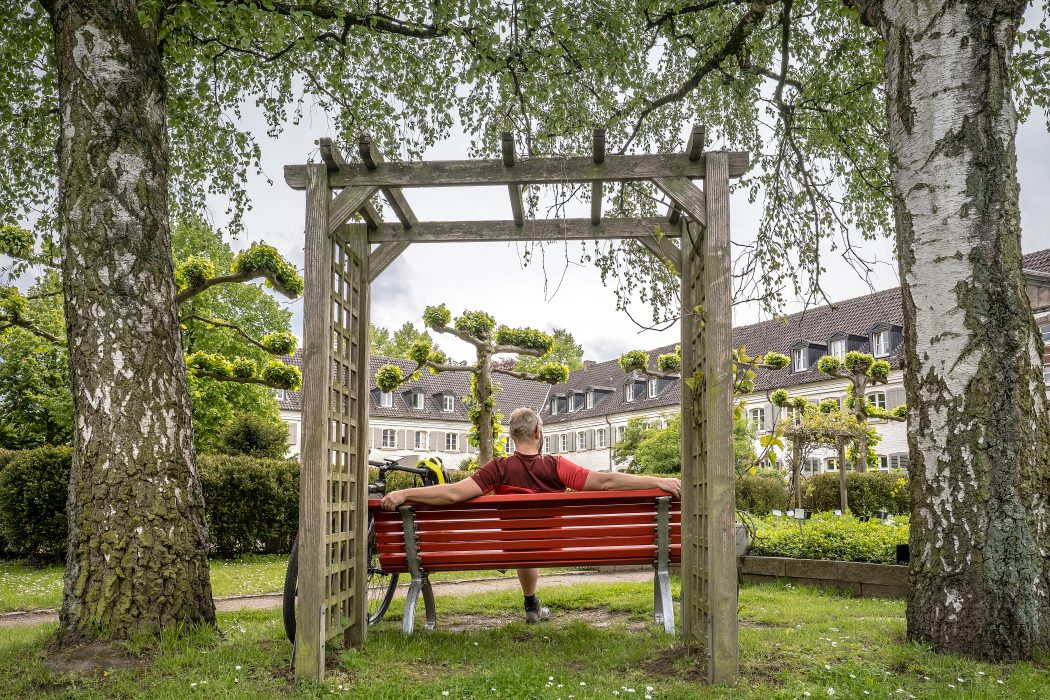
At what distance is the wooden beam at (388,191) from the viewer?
4.49 metres

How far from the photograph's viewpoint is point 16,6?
7969 mm

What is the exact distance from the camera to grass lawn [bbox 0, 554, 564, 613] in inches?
320

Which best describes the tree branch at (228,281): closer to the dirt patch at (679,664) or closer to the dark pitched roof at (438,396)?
the dirt patch at (679,664)

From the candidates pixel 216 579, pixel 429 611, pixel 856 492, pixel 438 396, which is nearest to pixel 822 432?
pixel 856 492

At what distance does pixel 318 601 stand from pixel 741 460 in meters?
27.3

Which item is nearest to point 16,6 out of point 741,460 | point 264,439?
point 264,439

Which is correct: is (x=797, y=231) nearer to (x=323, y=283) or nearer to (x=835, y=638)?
(x=835, y=638)

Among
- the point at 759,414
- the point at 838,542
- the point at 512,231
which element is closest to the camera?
the point at 512,231

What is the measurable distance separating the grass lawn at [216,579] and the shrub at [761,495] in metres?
10.4

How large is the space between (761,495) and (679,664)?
53.7 ft

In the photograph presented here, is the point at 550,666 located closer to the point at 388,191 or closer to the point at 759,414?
the point at 388,191

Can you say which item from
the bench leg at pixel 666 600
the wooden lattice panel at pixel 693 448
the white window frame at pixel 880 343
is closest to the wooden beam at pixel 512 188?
the wooden lattice panel at pixel 693 448

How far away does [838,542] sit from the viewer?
840 cm

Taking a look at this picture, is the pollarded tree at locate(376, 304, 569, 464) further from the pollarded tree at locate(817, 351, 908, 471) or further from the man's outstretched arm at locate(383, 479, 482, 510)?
the man's outstretched arm at locate(383, 479, 482, 510)
